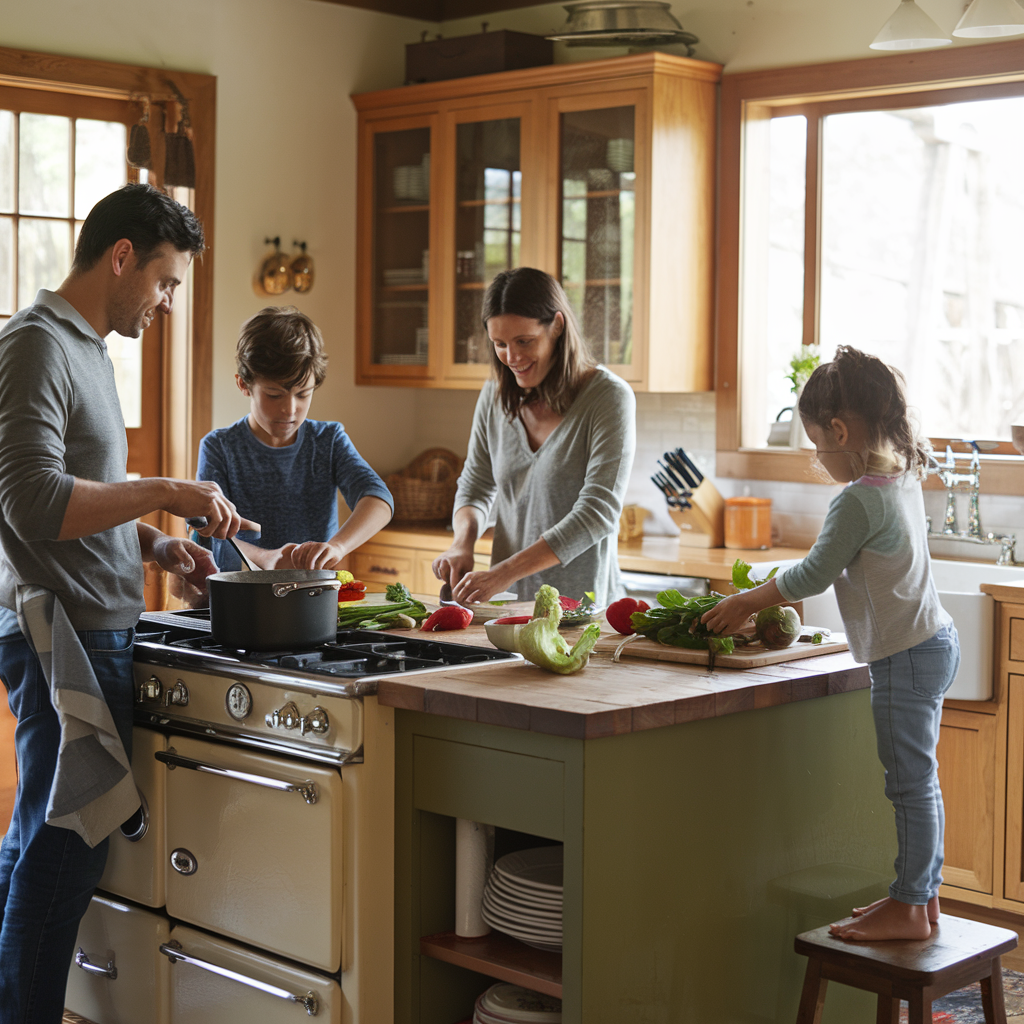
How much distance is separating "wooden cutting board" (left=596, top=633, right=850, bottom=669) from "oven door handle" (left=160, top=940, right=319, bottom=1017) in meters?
0.81

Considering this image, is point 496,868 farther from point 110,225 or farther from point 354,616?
point 110,225

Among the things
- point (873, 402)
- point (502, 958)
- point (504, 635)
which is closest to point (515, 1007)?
point (502, 958)

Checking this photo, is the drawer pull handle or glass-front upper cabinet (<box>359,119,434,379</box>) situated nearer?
the drawer pull handle

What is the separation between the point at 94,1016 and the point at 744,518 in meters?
2.69

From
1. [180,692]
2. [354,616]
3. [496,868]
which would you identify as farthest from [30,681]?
[496,868]

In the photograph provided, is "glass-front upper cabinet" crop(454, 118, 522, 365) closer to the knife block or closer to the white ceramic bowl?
the knife block

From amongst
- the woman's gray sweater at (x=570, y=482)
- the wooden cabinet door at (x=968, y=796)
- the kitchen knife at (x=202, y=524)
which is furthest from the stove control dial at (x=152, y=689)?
the wooden cabinet door at (x=968, y=796)

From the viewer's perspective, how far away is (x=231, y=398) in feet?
16.8

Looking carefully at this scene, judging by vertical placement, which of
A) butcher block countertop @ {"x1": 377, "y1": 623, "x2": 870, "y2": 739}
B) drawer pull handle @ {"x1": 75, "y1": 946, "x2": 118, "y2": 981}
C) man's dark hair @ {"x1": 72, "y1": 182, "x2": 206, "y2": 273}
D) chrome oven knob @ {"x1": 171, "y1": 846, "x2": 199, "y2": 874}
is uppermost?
man's dark hair @ {"x1": 72, "y1": 182, "x2": 206, "y2": 273}

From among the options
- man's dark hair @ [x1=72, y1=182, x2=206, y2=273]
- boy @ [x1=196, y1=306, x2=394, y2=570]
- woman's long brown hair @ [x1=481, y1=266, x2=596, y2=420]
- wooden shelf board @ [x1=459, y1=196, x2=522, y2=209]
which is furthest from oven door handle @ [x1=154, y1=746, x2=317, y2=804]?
wooden shelf board @ [x1=459, y1=196, x2=522, y2=209]

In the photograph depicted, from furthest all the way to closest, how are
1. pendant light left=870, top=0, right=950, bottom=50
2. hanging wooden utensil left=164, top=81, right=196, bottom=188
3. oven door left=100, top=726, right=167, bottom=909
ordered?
hanging wooden utensil left=164, top=81, right=196, bottom=188
pendant light left=870, top=0, right=950, bottom=50
oven door left=100, top=726, right=167, bottom=909

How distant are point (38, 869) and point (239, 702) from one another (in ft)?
1.54

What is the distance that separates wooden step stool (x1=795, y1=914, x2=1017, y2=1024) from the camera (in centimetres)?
224

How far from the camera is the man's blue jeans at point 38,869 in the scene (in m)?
2.42
